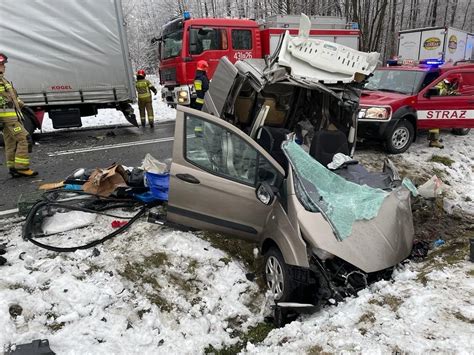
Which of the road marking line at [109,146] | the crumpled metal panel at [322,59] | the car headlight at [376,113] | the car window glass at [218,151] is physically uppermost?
the crumpled metal panel at [322,59]

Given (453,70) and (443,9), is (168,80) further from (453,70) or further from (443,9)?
(443,9)

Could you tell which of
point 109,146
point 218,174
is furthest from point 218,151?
point 109,146

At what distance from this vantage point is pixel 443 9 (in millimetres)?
36500

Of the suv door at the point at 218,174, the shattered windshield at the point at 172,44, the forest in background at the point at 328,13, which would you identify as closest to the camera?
the suv door at the point at 218,174

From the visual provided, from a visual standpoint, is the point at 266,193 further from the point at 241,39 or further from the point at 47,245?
the point at 241,39

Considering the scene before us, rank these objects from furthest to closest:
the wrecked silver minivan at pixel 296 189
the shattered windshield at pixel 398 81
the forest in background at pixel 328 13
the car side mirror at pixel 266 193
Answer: the forest in background at pixel 328 13 → the shattered windshield at pixel 398 81 → the car side mirror at pixel 266 193 → the wrecked silver minivan at pixel 296 189

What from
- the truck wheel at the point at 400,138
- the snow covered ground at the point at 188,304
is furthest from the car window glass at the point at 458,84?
the snow covered ground at the point at 188,304

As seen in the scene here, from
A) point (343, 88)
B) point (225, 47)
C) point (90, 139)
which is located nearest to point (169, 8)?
point (225, 47)

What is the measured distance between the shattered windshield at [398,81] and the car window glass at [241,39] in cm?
481

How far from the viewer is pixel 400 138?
732cm

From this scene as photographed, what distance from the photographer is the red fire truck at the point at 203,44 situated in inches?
430

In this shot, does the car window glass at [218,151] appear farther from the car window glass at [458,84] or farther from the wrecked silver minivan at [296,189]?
the car window glass at [458,84]

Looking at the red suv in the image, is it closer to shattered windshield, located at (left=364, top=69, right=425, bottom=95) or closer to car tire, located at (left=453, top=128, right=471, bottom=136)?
shattered windshield, located at (left=364, top=69, right=425, bottom=95)

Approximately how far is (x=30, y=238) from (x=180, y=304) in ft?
5.87
